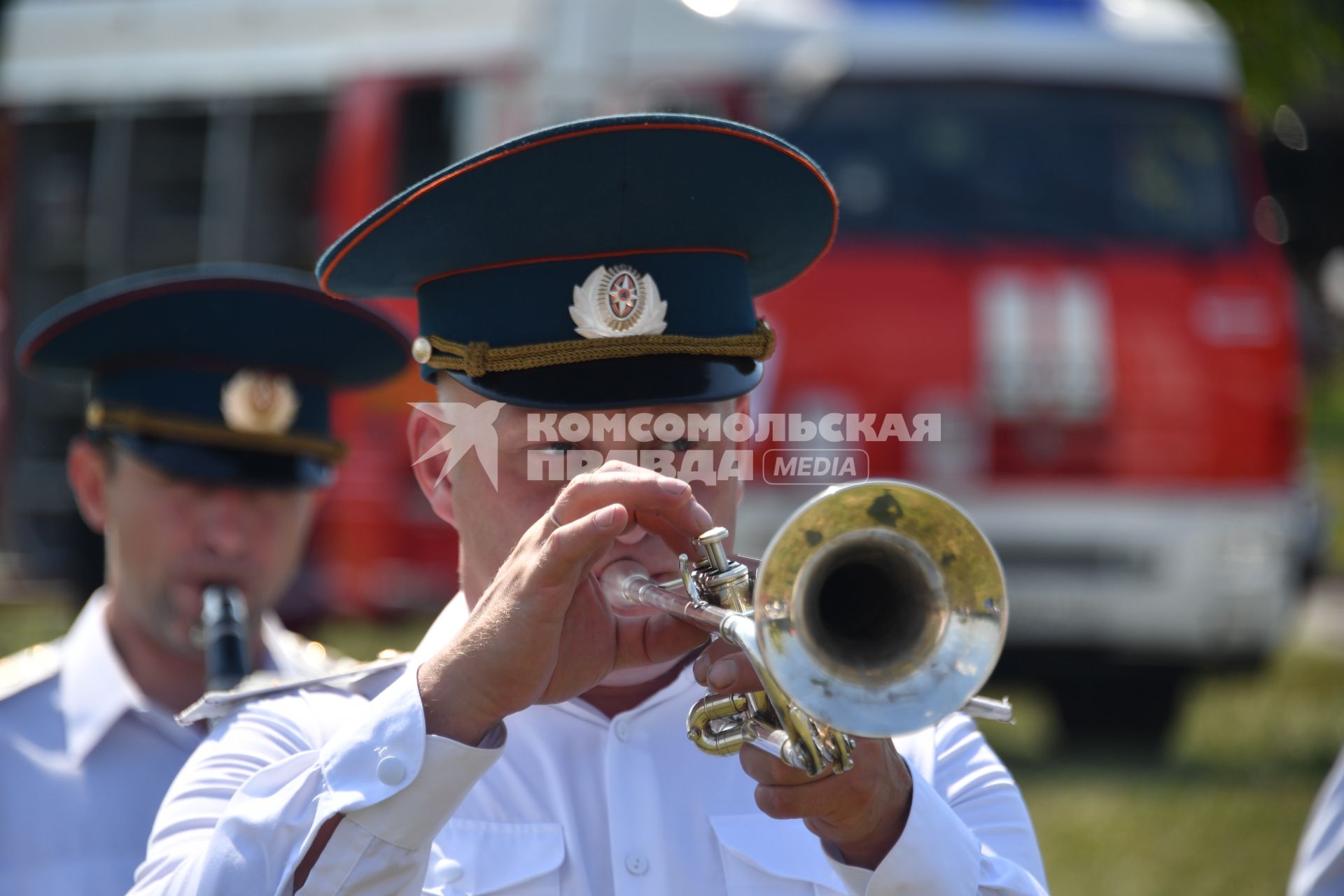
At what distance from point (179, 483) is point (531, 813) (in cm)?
150

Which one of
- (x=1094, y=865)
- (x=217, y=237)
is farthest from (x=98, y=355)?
(x=217, y=237)

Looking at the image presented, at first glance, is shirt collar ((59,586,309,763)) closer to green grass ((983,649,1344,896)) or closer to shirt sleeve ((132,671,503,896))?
shirt sleeve ((132,671,503,896))

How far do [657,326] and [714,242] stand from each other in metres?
0.19

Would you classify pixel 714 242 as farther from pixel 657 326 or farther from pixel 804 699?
pixel 804 699

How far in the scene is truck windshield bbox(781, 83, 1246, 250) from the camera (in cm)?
766

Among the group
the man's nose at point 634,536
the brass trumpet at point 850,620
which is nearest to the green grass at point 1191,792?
the man's nose at point 634,536

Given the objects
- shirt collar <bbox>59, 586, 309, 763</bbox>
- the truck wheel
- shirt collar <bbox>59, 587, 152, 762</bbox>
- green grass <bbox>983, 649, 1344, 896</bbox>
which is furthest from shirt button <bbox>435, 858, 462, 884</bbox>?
the truck wheel

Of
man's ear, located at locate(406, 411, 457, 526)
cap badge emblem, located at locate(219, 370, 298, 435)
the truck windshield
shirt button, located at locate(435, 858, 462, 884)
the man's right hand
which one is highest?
the truck windshield

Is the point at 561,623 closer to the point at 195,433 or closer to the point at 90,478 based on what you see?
the point at 195,433

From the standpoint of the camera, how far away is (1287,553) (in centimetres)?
775

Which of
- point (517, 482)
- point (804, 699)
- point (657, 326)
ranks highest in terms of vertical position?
point (657, 326)

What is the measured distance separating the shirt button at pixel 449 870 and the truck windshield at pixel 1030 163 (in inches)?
223

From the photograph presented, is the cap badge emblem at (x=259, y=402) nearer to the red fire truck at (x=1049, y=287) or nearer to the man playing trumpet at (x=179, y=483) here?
the man playing trumpet at (x=179, y=483)

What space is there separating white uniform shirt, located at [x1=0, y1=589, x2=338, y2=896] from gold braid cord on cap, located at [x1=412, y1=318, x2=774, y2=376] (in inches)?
50.1
